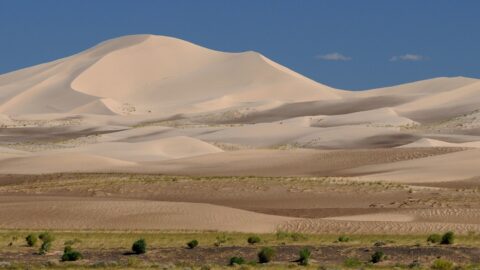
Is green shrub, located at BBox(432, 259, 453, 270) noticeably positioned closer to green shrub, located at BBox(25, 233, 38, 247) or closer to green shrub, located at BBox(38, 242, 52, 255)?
green shrub, located at BBox(38, 242, 52, 255)

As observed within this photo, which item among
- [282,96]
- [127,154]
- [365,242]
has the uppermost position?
[282,96]

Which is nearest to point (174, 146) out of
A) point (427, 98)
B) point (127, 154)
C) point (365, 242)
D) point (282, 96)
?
point (127, 154)

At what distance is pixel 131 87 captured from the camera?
192000 mm

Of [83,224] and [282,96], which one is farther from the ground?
[282,96]

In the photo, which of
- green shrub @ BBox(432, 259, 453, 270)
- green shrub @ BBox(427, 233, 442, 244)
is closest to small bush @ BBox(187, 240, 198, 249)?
green shrub @ BBox(427, 233, 442, 244)

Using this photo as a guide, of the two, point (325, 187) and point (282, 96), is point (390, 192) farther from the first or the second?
point (282, 96)

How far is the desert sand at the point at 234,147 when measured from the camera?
38.2 metres

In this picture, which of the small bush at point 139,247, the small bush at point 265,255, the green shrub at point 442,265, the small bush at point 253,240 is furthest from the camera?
the small bush at point 253,240

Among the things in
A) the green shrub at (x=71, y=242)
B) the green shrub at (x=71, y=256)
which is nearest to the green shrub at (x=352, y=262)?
the green shrub at (x=71, y=256)

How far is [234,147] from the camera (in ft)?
296

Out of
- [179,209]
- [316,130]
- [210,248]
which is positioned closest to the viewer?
[210,248]

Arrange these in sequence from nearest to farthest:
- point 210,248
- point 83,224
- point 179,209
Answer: point 210,248 → point 83,224 → point 179,209

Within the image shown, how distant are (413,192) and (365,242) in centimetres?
1683

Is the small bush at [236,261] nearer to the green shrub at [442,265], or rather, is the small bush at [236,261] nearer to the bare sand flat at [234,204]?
the green shrub at [442,265]
